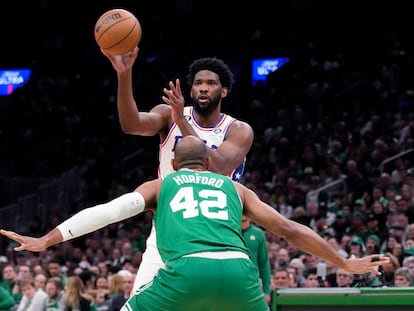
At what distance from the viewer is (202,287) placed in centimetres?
466

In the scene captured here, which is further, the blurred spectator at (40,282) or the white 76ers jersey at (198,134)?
the blurred spectator at (40,282)

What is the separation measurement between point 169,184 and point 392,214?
336 inches

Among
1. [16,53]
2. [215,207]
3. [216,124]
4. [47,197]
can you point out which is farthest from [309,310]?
[16,53]

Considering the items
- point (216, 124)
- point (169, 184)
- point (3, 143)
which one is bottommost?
point (169, 184)

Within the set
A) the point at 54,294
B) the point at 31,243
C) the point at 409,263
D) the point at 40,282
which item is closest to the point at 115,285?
the point at 54,294

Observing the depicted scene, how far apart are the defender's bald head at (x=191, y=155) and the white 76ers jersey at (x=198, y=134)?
3.53ft

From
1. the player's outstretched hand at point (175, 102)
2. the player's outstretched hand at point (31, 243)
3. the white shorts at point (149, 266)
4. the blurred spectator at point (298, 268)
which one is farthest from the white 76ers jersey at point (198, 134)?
the blurred spectator at point (298, 268)

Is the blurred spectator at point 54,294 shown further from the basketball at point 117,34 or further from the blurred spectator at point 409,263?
the basketball at point 117,34

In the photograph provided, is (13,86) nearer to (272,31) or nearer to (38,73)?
(38,73)

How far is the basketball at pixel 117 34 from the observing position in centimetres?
608

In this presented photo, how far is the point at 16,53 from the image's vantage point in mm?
27688

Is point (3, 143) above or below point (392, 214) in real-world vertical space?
above

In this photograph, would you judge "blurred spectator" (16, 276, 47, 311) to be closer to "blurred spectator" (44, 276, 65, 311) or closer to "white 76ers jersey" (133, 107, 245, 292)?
"blurred spectator" (44, 276, 65, 311)

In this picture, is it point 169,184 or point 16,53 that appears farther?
point 16,53
